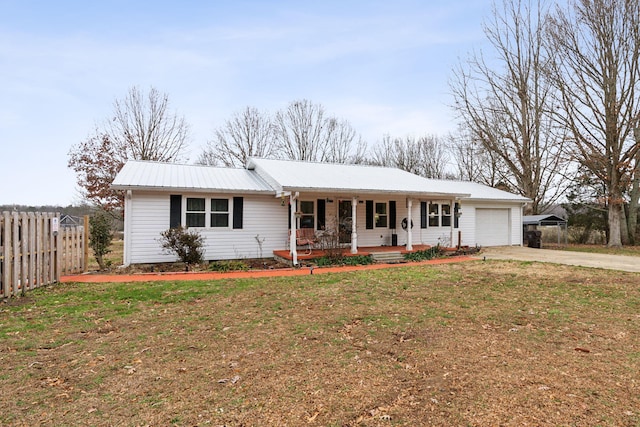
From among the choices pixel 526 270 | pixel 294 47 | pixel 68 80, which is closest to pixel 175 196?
pixel 68 80

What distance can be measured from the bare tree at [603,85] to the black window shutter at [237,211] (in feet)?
60.5

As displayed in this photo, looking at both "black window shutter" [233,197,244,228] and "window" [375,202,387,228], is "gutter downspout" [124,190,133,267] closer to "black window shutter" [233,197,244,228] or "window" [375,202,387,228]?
"black window shutter" [233,197,244,228]

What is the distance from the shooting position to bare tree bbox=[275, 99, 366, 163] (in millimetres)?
28250

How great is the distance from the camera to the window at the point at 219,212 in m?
11.9

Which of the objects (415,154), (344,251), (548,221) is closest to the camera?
(344,251)

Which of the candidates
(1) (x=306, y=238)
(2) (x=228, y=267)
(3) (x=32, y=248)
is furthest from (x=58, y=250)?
(1) (x=306, y=238)

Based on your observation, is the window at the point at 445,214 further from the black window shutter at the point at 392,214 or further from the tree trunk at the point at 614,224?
the tree trunk at the point at 614,224

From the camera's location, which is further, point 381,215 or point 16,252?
point 381,215

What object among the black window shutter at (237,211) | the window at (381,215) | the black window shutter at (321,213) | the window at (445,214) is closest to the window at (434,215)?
the window at (445,214)

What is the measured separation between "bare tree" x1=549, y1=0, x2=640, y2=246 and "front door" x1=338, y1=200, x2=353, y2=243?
14145mm

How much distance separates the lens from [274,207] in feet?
42.1

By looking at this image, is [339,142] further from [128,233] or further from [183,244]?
[128,233]

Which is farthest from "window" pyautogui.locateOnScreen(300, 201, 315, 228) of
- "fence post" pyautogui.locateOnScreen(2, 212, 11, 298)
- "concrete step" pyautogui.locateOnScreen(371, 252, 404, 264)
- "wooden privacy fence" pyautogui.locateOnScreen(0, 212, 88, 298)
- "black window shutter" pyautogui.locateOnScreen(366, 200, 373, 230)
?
"fence post" pyautogui.locateOnScreen(2, 212, 11, 298)

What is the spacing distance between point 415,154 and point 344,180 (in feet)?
71.1
